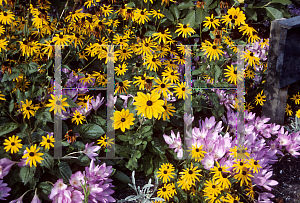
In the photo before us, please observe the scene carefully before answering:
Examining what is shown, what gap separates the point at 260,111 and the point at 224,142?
1.46 m

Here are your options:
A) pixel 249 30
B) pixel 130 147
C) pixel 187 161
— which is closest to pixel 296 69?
pixel 249 30

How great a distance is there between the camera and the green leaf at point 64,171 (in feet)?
6.07

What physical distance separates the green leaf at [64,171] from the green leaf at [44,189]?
0.10 meters

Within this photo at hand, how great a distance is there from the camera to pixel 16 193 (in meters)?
1.87

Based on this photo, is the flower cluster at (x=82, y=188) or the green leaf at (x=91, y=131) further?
the green leaf at (x=91, y=131)

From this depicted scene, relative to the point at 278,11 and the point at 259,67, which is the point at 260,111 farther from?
the point at 278,11

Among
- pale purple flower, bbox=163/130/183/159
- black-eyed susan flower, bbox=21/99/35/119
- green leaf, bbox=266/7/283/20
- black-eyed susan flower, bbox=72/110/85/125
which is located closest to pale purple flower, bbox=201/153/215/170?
pale purple flower, bbox=163/130/183/159

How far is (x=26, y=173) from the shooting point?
1727 mm

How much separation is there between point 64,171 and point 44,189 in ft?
0.54

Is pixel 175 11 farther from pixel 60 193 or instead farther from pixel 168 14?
pixel 60 193

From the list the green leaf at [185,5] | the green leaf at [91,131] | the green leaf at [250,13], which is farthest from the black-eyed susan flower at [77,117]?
the green leaf at [250,13]

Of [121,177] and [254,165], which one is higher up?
[254,165]

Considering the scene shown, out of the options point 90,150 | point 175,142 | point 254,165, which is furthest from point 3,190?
point 254,165

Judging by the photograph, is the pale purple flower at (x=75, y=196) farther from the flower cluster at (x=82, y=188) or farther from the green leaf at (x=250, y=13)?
the green leaf at (x=250, y=13)
